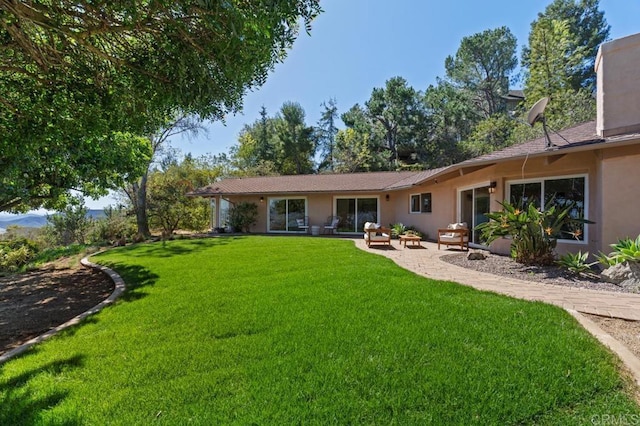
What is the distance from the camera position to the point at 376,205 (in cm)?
1803

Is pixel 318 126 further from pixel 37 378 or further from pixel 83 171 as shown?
pixel 37 378

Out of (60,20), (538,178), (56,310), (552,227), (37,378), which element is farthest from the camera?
(538,178)

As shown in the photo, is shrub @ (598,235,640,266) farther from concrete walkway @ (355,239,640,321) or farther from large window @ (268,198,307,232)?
large window @ (268,198,307,232)

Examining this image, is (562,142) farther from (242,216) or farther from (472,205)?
(242,216)


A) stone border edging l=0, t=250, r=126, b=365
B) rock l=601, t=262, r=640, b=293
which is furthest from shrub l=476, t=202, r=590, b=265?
stone border edging l=0, t=250, r=126, b=365

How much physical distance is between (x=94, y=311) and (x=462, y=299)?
6.40 m

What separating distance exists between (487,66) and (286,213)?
30406mm

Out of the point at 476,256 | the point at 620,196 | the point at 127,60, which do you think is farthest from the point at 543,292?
the point at 127,60

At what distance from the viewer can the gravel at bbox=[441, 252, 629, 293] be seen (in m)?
6.02

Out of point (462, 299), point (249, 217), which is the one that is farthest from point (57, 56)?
point (249, 217)

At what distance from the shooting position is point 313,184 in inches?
751

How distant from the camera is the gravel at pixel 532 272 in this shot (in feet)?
19.7

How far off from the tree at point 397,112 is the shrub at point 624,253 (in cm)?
2498

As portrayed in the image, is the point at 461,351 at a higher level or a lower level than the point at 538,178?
lower
